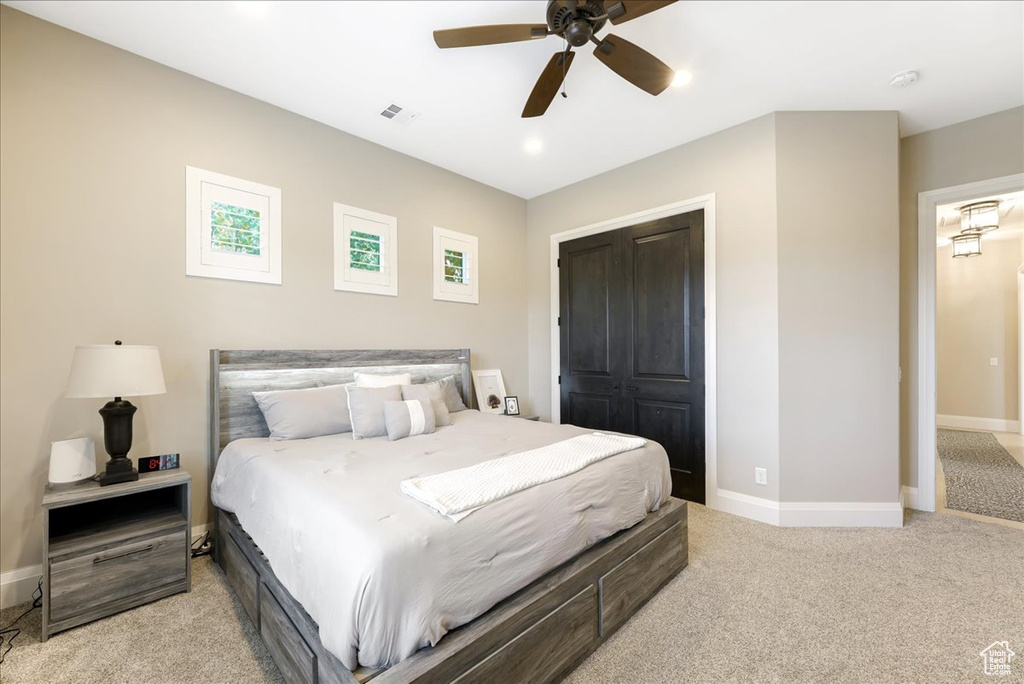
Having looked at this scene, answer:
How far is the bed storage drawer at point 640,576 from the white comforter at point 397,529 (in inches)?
7.0

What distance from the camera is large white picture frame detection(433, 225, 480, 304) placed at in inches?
153

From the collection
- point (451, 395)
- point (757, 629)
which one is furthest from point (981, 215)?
point (451, 395)

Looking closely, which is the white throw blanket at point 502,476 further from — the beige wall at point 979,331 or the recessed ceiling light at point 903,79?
the beige wall at point 979,331

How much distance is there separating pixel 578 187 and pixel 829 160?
2.08 meters

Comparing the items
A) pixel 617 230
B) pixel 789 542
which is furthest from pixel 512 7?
pixel 789 542

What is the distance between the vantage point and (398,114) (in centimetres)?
304

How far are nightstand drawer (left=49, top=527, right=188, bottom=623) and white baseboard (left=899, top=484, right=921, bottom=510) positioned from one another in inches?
190

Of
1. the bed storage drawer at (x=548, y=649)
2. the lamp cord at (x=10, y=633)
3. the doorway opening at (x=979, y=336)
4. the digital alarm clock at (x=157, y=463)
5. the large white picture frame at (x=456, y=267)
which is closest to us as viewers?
the bed storage drawer at (x=548, y=649)

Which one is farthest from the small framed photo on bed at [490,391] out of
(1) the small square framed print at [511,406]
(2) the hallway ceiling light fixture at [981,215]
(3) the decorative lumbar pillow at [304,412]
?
(2) the hallway ceiling light fixture at [981,215]

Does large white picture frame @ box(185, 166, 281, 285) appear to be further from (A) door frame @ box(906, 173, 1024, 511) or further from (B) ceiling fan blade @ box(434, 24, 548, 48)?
(A) door frame @ box(906, 173, 1024, 511)

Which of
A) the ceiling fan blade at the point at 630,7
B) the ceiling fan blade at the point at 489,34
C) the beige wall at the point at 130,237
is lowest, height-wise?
the beige wall at the point at 130,237

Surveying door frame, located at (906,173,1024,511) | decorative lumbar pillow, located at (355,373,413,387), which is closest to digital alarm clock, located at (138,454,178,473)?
decorative lumbar pillow, located at (355,373,413,387)

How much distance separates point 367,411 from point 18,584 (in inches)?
70.5

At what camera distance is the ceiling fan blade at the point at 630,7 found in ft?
5.46
